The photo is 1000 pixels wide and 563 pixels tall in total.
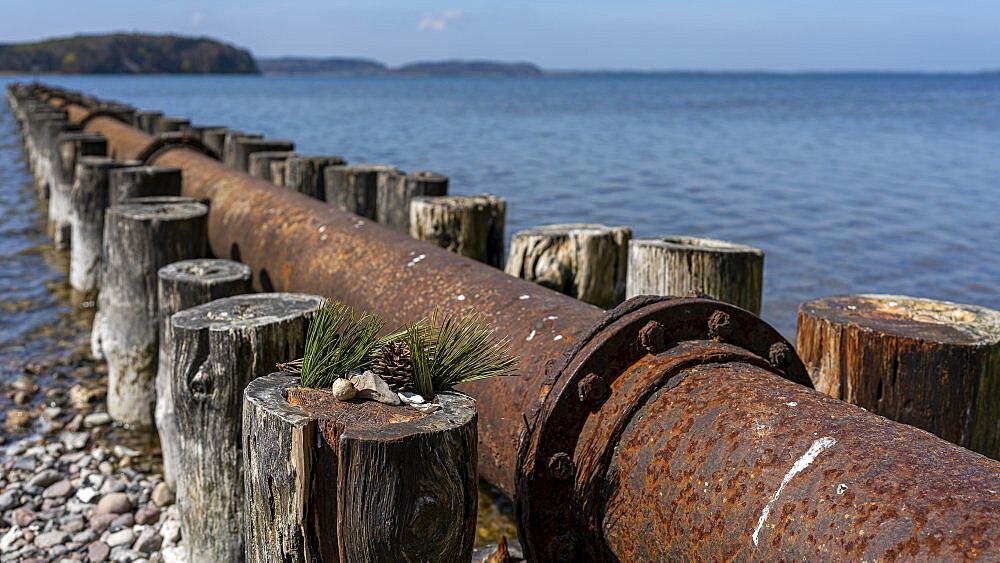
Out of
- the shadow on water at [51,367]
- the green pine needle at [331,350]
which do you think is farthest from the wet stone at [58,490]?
the green pine needle at [331,350]

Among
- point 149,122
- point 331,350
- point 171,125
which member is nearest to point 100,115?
point 149,122

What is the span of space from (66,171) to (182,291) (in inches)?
281

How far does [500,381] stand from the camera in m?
3.03

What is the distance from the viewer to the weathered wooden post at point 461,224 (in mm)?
A: 5535

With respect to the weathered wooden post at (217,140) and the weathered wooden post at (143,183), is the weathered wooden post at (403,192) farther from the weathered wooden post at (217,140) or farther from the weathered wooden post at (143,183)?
the weathered wooden post at (217,140)

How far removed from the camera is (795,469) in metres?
1.96

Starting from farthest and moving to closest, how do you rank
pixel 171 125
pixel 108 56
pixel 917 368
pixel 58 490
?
pixel 108 56 < pixel 171 125 < pixel 58 490 < pixel 917 368

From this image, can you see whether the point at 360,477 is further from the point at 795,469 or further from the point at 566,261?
the point at 566,261

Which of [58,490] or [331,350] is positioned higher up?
[331,350]

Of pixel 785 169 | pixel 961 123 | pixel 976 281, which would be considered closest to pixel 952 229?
pixel 976 281

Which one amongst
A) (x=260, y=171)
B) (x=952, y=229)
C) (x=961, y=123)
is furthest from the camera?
(x=961, y=123)

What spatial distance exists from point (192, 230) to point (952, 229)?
1396 centimetres

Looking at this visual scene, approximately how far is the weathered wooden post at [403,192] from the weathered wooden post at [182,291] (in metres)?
2.07

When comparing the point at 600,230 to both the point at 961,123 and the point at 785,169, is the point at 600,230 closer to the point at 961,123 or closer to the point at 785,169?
the point at 785,169
